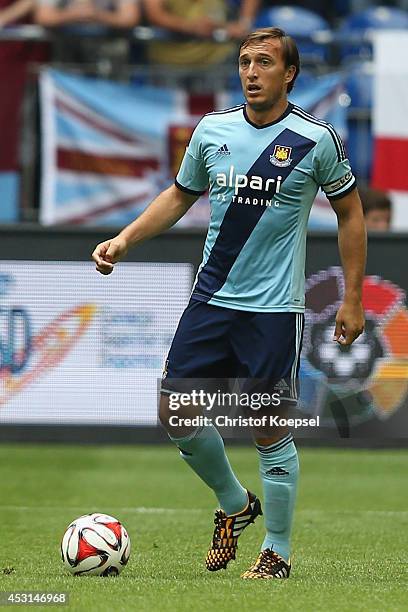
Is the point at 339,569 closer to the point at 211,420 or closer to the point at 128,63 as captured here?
the point at 211,420

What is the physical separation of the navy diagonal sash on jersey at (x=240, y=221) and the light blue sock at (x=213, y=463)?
1.99 feet

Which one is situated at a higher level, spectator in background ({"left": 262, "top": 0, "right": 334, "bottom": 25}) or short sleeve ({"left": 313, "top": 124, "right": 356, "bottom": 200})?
spectator in background ({"left": 262, "top": 0, "right": 334, "bottom": 25})

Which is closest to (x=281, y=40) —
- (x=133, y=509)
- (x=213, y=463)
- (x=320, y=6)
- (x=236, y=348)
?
(x=236, y=348)

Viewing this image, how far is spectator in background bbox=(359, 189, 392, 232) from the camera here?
35.9ft

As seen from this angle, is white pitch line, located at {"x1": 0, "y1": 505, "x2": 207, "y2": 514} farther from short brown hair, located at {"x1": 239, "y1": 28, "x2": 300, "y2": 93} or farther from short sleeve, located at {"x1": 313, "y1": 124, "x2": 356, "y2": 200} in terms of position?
short brown hair, located at {"x1": 239, "y1": 28, "x2": 300, "y2": 93}

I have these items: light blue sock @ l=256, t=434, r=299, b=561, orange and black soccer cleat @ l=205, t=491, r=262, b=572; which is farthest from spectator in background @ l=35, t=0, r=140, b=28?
light blue sock @ l=256, t=434, r=299, b=561

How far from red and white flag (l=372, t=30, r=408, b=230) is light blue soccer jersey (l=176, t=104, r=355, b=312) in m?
6.67

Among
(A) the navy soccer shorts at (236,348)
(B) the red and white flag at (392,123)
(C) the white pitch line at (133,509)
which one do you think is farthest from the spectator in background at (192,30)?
(A) the navy soccer shorts at (236,348)

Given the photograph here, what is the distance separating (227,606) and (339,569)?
1342 millimetres

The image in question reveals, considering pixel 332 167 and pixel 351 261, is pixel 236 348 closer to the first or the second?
pixel 351 261

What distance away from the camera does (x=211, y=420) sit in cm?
634

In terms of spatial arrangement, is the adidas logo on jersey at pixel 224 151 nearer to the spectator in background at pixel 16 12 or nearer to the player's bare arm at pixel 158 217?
the player's bare arm at pixel 158 217

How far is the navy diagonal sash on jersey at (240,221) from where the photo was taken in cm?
593

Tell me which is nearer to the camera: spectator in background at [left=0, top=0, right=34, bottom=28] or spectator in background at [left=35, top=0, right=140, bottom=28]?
spectator in background at [left=35, top=0, right=140, bottom=28]
